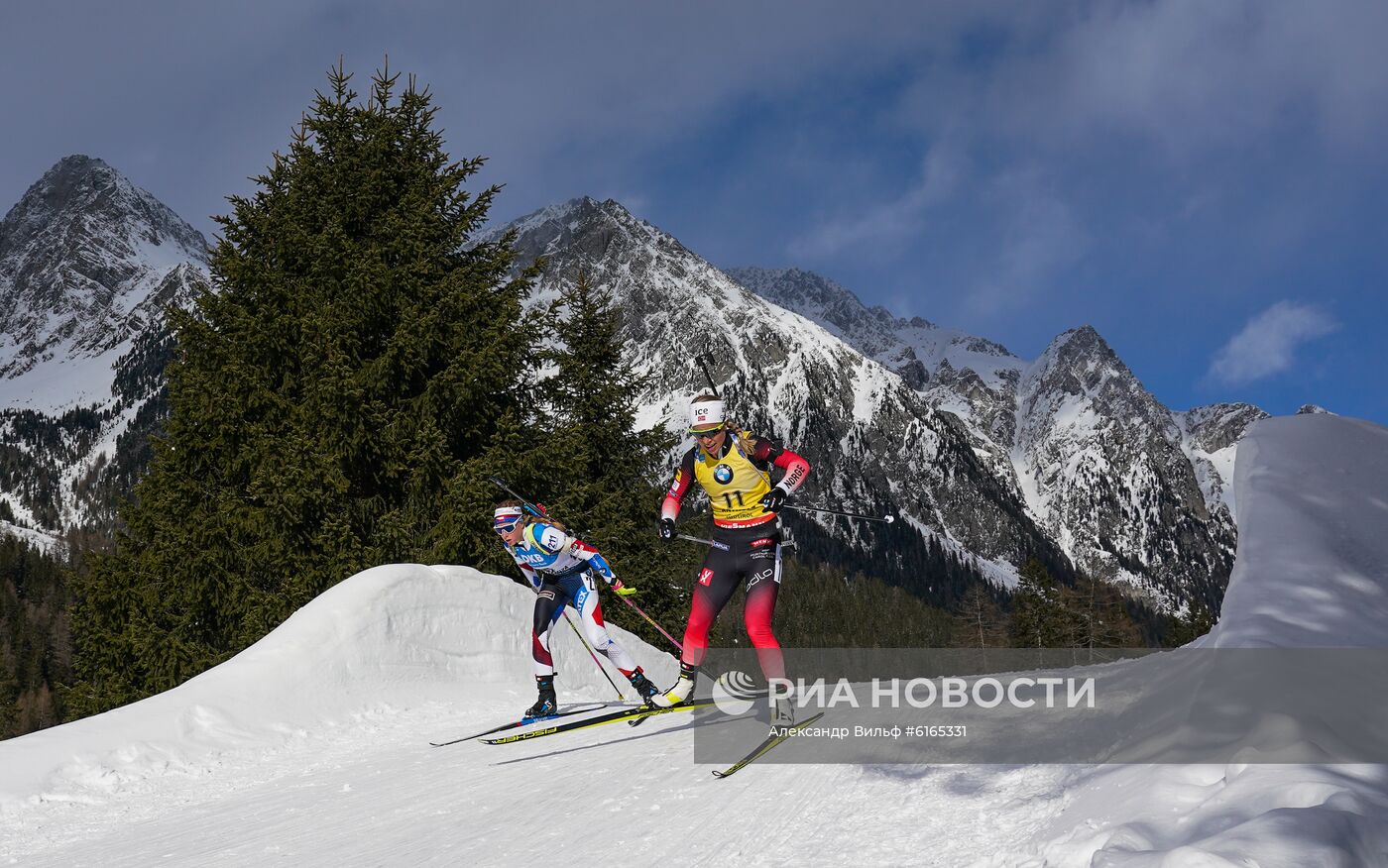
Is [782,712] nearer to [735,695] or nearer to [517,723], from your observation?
[735,695]

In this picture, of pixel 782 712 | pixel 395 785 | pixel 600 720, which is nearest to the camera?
pixel 395 785

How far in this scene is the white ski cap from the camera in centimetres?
827

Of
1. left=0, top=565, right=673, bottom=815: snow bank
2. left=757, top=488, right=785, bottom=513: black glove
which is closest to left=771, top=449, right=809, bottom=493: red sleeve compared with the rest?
left=757, top=488, right=785, bottom=513: black glove

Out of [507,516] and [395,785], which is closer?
[395,785]

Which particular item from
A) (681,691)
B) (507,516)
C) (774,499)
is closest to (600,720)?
(681,691)

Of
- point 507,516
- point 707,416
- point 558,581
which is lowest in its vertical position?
point 558,581

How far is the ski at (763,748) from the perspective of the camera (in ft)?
21.4

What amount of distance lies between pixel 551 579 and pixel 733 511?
263cm

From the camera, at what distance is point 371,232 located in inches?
756

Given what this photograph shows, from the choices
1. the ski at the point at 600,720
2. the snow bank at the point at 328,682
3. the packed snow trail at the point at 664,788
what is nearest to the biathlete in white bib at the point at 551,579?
the packed snow trail at the point at 664,788

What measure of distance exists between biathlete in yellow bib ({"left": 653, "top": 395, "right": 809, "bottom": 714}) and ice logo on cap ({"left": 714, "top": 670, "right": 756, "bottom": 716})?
0.34 metres

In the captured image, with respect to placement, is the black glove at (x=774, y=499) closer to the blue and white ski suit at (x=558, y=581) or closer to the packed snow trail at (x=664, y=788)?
the packed snow trail at (x=664, y=788)

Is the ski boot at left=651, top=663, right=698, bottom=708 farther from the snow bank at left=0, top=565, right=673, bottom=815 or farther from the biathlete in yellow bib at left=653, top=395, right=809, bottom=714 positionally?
the snow bank at left=0, top=565, right=673, bottom=815

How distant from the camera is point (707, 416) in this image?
27.1 ft
